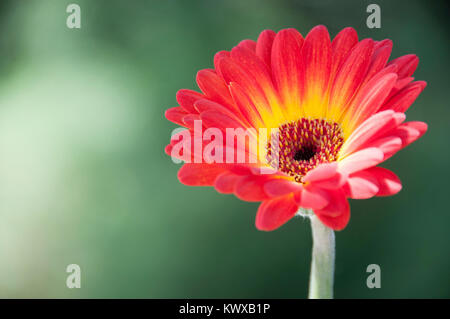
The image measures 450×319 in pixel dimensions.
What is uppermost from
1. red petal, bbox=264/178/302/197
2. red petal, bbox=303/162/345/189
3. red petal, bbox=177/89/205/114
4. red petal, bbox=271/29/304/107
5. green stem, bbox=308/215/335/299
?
red petal, bbox=271/29/304/107

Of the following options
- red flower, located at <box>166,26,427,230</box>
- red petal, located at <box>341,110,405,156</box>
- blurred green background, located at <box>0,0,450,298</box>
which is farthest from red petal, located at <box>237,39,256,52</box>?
blurred green background, located at <box>0,0,450,298</box>

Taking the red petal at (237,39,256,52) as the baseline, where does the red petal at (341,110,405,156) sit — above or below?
below

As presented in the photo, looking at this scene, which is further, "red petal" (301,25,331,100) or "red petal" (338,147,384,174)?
"red petal" (301,25,331,100)

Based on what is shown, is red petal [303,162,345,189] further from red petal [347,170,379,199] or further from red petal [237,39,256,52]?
red petal [237,39,256,52]

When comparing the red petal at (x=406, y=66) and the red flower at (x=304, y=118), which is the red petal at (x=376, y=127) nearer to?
the red flower at (x=304, y=118)

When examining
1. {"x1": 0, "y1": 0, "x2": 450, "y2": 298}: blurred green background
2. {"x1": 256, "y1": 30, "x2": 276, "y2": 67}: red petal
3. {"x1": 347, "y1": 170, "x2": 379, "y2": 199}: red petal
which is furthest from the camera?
{"x1": 0, "y1": 0, "x2": 450, "y2": 298}: blurred green background
